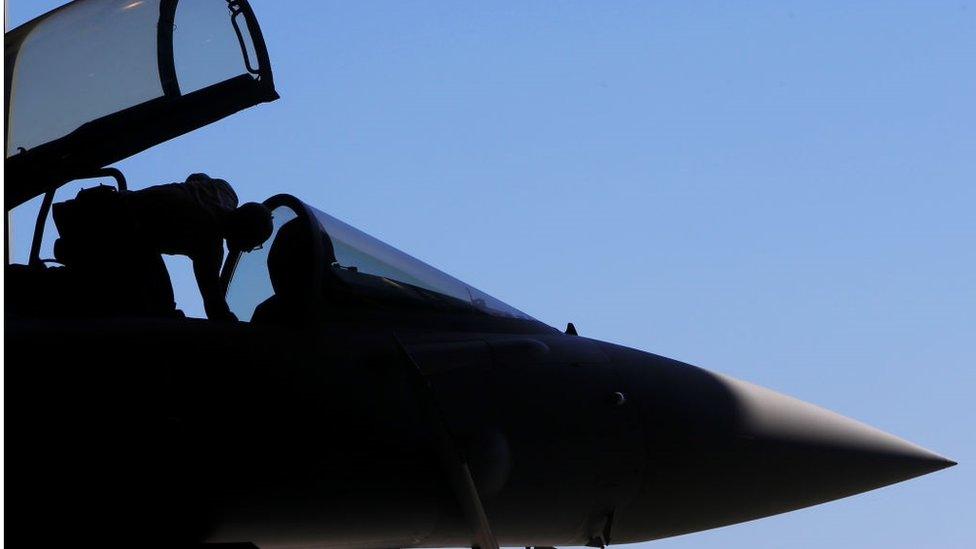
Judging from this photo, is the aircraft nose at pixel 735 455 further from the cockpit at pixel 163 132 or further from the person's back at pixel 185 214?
the person's back at pixel 185 214

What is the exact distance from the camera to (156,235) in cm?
642

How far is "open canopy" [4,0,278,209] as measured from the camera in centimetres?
659

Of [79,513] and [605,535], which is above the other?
[605,535]

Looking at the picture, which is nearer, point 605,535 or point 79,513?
point 79,513

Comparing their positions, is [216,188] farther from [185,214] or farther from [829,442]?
[829,442]

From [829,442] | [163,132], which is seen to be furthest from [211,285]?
[829,442]

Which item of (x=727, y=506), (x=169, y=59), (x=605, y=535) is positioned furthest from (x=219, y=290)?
(x=727, y=506)

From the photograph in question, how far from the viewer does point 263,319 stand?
6.49 metres

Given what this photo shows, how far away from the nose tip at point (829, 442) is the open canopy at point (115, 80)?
3.25 m


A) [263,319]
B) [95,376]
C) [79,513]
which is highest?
[263,319]

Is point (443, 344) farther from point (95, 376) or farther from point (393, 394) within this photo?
point (95, 376)

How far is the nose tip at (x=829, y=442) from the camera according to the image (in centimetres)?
737

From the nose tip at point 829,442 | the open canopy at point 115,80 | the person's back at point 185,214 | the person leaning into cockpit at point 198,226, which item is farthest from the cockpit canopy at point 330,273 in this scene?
the nose tip at point 829,442

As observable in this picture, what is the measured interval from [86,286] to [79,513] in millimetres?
1169
